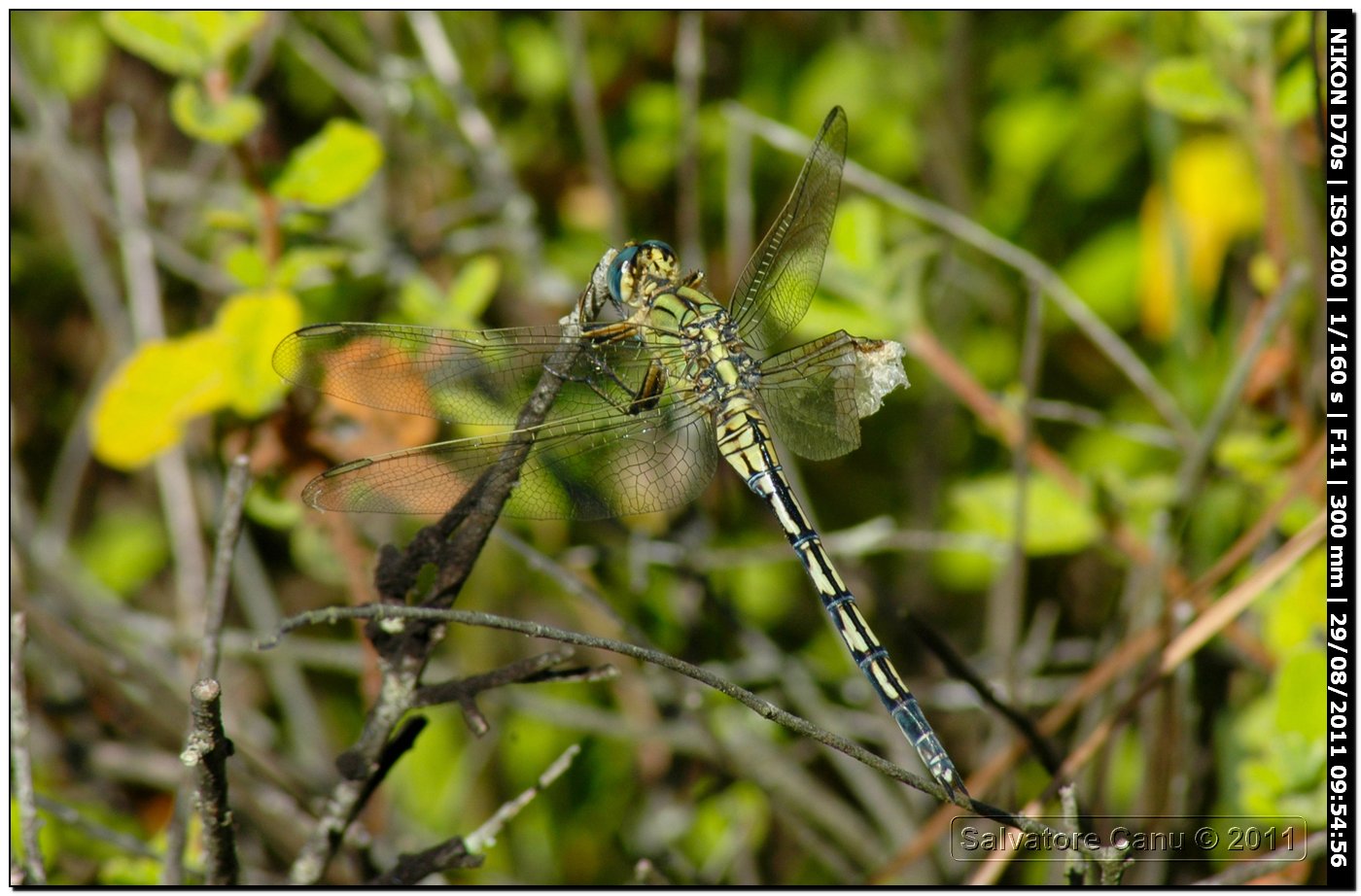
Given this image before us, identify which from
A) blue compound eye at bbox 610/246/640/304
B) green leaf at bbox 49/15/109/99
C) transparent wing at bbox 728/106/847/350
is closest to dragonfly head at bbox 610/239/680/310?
blue compound eye at bbox 610/246/640/304

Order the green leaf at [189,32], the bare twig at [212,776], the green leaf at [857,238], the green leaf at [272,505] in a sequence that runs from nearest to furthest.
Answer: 1. the bare twig at [212,776]
2. the green leaf at [189,32]
3. the green leaf at [272,505]
4. the green leaf at [857,238]

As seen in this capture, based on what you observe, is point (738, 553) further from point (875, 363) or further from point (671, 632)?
point (875, 363)

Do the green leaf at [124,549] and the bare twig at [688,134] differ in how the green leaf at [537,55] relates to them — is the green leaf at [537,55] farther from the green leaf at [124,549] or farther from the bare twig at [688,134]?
the green leaf at [124,549]

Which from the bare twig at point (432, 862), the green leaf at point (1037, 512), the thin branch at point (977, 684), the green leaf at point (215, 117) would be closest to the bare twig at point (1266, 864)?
the thin branch at point (977, 684)

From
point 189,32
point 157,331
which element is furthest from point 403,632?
point 157,331

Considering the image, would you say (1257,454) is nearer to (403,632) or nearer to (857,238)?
(857,238)
